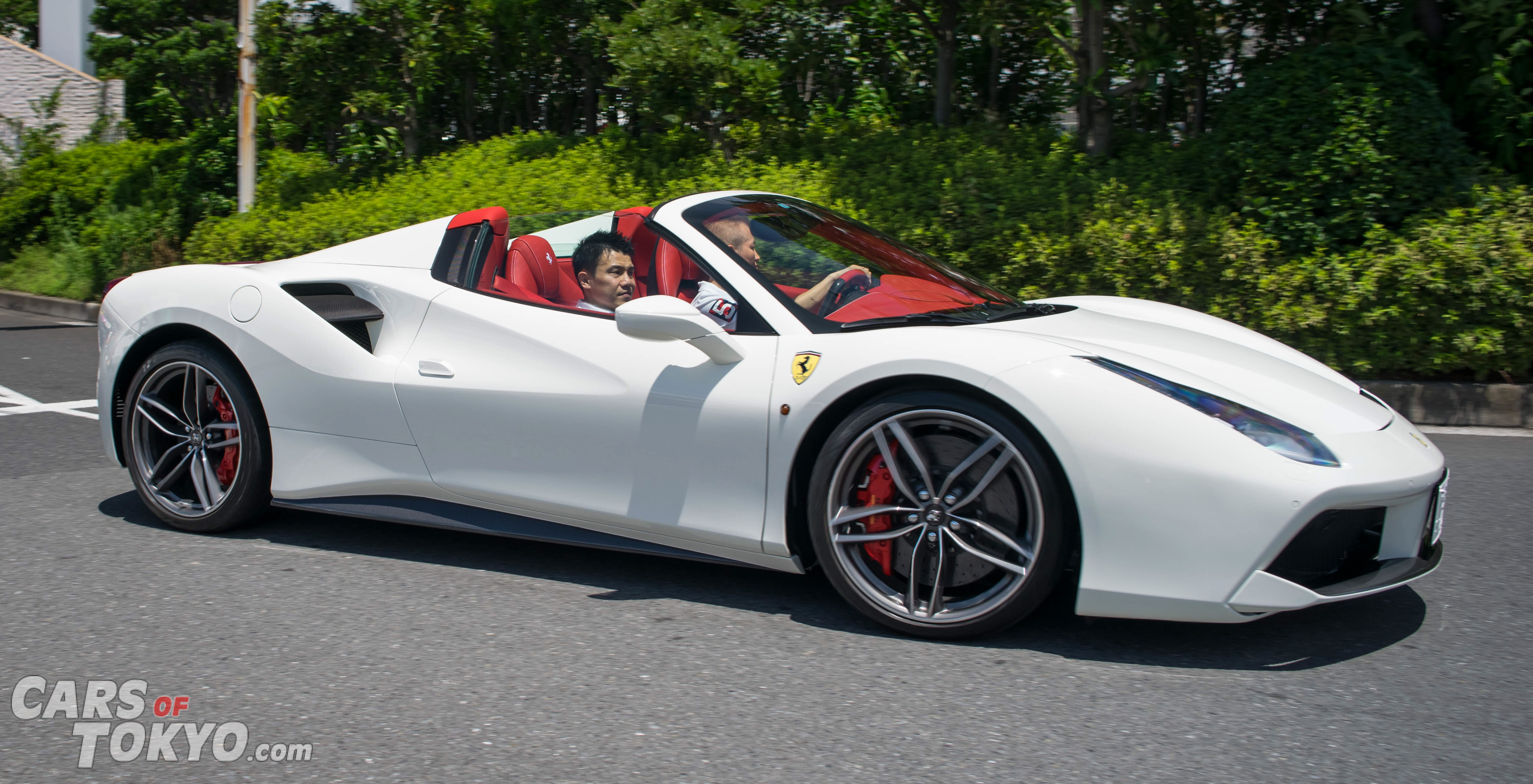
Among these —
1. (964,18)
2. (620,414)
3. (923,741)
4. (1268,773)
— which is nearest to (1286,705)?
(1268,773)

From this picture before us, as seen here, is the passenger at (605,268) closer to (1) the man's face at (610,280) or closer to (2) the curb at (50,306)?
(1) the man's face at (610,280)

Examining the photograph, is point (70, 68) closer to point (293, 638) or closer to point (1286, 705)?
point (293, 638)

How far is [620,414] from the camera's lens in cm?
349

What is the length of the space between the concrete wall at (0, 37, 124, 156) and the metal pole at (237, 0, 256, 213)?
8.51m

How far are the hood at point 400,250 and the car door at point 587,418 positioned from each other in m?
0.24

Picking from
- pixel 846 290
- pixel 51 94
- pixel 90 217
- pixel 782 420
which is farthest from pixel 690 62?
pixel 51 94

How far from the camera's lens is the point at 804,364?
10.8 ft

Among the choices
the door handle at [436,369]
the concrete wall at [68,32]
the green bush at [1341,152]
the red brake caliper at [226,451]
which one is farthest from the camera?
the concrete wall at [68,32]

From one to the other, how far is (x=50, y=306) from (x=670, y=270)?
11.3 meters

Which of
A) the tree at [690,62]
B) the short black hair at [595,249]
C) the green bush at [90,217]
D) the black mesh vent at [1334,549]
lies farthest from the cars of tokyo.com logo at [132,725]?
the green bush at [90,217]

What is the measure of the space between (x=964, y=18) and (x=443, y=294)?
288 inches

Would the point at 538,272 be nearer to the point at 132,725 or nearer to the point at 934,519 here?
the point at 934,519

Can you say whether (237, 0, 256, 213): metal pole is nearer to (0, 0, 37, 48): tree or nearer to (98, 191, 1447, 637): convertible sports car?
(98, 191, 1447, 637): convertible sports car

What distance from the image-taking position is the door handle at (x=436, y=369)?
3.79m
